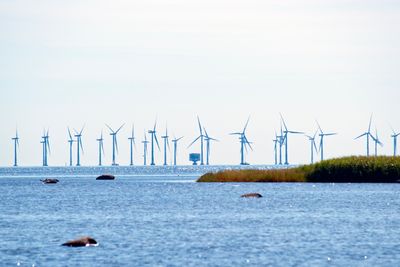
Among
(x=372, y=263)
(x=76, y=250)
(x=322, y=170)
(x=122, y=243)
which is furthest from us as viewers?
(x=322, y=170)

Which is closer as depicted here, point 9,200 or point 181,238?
point 181,238

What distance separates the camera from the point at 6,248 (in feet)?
199

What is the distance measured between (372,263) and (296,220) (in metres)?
28.8

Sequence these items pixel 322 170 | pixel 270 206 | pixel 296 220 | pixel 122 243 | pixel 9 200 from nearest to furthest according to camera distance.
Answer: pixel 122 243 < pixel 296 220 < pixel 270 206 < pixel 9 200 < pixel 322 170

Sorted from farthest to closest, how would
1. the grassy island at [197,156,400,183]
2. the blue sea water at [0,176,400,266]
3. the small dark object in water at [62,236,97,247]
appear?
the grassy island at [197,156,400,183]
the small dark object in water at [62,236,97,247]
the blue sea water at [0,176,400,266]

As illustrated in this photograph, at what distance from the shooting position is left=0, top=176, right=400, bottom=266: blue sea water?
55.5 meters

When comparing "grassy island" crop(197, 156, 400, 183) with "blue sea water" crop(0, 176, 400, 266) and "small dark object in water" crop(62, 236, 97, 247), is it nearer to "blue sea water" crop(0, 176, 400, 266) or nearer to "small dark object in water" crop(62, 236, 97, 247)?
Result: "blue sea water" crop(0, 176, 400, 266)

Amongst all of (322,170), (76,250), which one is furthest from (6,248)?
(322,170)

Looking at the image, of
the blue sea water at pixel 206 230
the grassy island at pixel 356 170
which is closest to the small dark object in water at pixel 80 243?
the blue sea water at pixel 206 230

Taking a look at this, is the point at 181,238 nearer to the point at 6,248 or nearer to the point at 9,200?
the point at 6,248

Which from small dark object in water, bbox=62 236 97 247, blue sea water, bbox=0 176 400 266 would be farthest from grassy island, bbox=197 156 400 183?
small dark object in water, bbox=62 236 97 247

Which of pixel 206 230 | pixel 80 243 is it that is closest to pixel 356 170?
pixel 206 230

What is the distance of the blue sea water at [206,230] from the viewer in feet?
182

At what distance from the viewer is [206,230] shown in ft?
239
